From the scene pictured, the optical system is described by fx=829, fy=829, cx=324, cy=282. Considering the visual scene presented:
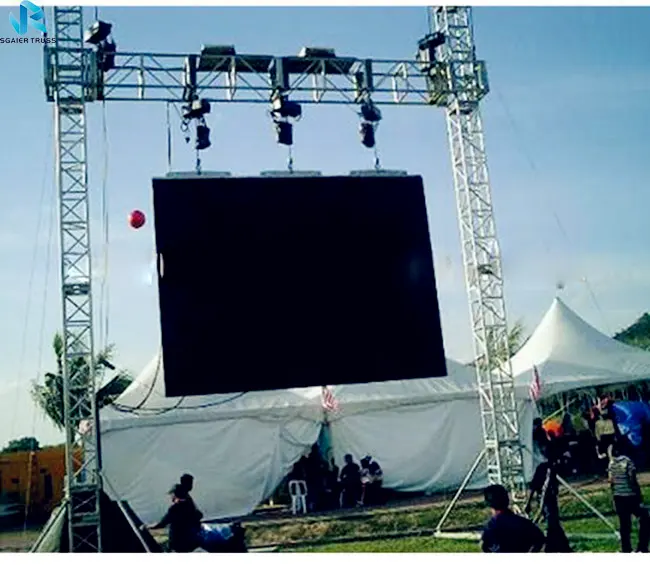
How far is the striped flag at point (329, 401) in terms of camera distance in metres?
14.1

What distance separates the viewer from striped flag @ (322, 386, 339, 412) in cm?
1412

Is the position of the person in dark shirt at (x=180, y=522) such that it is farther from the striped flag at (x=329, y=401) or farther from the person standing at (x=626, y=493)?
the striped flag at (x=329, y=401)

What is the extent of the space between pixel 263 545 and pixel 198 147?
502cm

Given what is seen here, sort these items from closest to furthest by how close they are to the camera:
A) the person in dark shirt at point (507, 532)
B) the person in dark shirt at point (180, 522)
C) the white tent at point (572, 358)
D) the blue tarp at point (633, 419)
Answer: the person in dark shirt at point (507, 532)
the person in dark shirt at point (180, 522)
the blue tarp at point (633, 419)
the white tent at point (572, 358)

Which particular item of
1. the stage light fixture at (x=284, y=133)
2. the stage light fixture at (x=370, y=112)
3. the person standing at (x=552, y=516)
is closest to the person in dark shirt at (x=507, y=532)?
the person standing at (x=552, y=516)

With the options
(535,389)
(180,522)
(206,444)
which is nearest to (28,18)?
(180,522)

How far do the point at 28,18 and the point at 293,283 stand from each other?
406 centimetres

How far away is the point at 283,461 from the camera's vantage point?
13.9 metres

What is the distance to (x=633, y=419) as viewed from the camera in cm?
1295

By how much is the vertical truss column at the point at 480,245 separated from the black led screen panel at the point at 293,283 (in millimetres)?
610

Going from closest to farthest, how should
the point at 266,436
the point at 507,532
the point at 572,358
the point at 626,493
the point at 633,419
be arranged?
the point at 507,532 → the point at 626,493 → the point at 633,419 → the point at 266,436 → the point at 572,358

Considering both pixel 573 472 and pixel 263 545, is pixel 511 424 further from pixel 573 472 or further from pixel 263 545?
pixel 573 472

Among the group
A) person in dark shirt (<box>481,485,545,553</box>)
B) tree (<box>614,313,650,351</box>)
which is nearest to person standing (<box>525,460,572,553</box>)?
person in dark shirt (<box>481,485,545,553</box>)

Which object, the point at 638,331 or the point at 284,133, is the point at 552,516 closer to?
the point at 284,133
